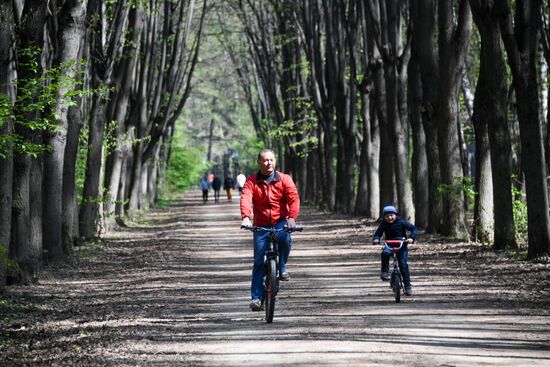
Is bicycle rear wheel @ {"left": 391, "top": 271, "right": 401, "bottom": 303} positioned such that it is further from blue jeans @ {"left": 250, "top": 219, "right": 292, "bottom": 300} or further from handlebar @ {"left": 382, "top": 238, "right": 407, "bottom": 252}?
blue jeans @ {"left": 250, "top": 219, "right": 292, "bottom": 300}

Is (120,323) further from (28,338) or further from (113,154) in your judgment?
(113,154)

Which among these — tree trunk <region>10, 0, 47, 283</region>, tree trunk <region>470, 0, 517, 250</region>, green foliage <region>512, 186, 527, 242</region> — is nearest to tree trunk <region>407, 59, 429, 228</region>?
green foliage <region>512, 186, 527, 242</region>

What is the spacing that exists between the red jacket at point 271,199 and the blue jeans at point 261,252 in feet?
0.39

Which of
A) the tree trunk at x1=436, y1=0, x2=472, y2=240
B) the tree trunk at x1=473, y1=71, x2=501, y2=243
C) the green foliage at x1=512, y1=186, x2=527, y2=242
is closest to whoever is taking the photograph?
the tree trunk at x1=473, y1=71, x2=501, y2=243

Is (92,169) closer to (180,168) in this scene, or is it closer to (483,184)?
(483,184)

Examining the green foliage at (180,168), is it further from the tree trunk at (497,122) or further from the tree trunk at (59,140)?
the tree trunk at (59,140)

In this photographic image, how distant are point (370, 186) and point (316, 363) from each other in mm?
27373

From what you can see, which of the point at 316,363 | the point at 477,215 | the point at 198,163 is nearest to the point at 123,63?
the point at 477,215

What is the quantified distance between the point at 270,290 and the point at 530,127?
→ 8.14 m

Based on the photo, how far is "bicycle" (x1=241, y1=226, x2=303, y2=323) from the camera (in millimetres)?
10961

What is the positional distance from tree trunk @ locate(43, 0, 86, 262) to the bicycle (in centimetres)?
697

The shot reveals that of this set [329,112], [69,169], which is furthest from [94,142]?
[329,112]

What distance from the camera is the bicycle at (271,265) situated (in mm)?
10961

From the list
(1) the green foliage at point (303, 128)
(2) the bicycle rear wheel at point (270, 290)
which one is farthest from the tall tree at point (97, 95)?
(1) the green foliage at point (303, 128)
